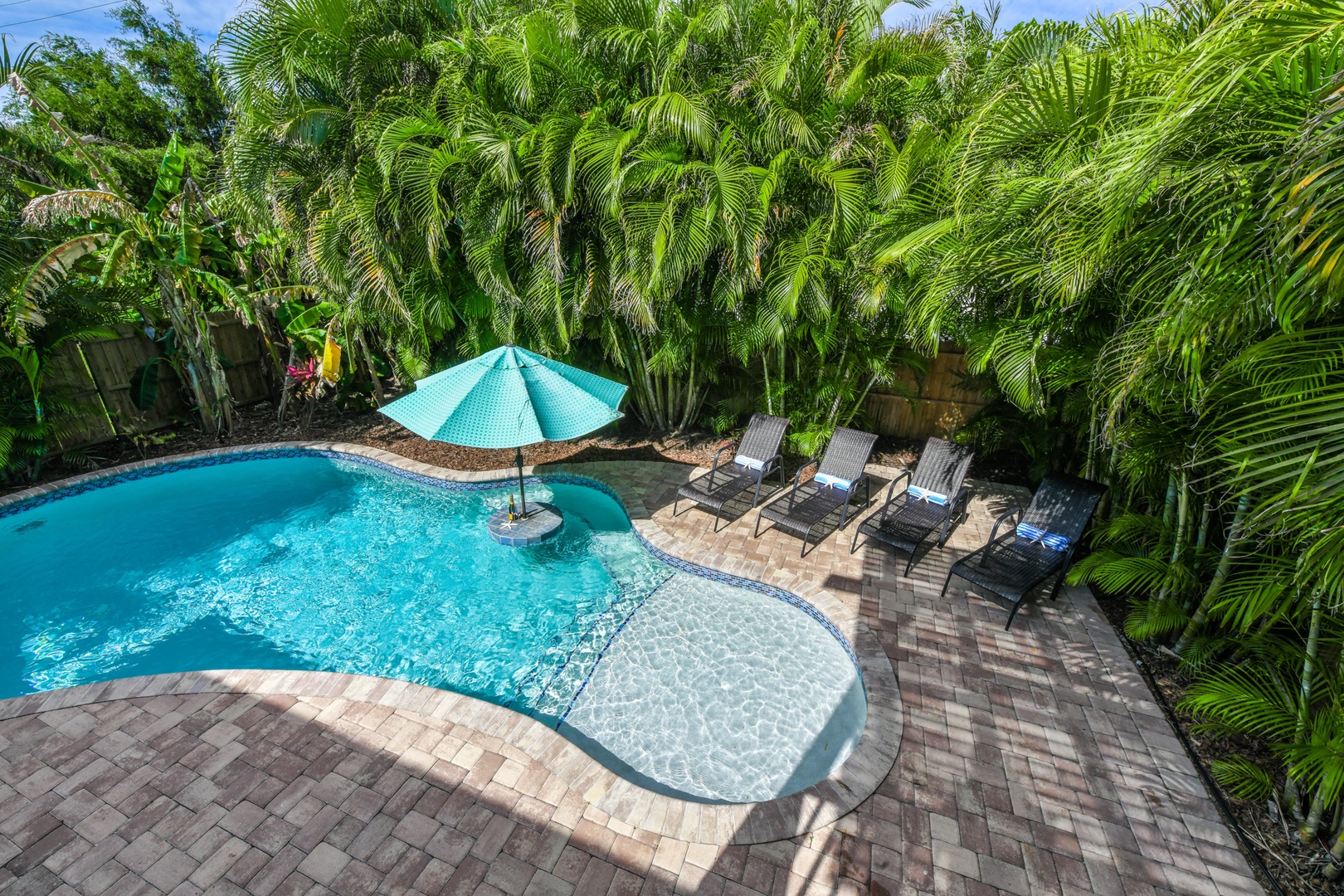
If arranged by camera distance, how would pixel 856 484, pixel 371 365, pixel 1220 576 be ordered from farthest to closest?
pixel 371 365, pixel 856 484, pixel 1220 576

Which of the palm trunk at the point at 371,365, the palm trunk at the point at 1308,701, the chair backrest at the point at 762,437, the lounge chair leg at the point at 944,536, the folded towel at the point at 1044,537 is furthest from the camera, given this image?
the palm trunk at the point at 371,365

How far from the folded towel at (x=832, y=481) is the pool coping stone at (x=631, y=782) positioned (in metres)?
1.95

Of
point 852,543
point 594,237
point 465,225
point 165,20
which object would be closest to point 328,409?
point 465,225

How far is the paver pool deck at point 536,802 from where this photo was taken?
328cm

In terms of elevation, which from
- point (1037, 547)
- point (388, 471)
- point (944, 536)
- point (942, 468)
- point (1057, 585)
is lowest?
point (1057, 585)

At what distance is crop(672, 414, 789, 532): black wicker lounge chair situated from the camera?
7488 millimetres

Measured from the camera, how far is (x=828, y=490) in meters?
7.77

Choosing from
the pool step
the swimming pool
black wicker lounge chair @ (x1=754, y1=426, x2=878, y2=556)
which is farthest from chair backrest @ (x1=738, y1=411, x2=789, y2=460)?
the pool step

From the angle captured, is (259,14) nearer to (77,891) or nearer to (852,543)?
(77,891)

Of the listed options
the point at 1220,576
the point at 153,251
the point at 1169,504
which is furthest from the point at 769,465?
the point at 153,251

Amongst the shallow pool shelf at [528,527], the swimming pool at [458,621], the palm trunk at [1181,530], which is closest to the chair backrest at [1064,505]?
the palm trunk at [1181,530]

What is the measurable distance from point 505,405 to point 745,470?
12.3 ft

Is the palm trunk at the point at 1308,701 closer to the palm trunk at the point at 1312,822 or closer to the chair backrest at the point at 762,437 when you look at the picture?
the palm trunk at the point at 1312,822

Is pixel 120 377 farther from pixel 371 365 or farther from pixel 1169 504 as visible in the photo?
pixel 1169 504
